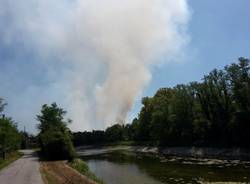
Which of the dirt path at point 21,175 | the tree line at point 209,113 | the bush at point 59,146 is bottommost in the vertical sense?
the dirt path at point 21,175

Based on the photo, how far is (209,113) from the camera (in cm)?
8462

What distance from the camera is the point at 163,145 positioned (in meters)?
99.0

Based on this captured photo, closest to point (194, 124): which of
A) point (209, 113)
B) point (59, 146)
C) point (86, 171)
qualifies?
point (209, 113)

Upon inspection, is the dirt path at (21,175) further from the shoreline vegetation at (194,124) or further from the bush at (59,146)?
the bush at (59,146)

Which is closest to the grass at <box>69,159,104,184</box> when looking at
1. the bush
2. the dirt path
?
the dirt path

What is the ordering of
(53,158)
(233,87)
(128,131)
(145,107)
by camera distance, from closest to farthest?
(53,158) → (233,87) → (145,107) → (128,131)

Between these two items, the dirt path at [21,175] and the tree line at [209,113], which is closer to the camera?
the dirt path at [21,175]

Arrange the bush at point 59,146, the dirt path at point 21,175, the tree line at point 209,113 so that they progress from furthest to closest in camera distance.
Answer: the tree line at point 209,113, the bush at point 59,146, the dirt path at point 21,175

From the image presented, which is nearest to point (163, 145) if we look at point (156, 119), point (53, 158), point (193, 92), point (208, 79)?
point (156, 119)

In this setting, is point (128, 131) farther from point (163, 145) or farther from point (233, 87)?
point (233, 87)

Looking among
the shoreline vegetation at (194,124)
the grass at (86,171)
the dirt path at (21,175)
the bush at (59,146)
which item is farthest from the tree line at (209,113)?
the dirt path at (21,175)

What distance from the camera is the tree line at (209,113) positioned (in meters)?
72.6

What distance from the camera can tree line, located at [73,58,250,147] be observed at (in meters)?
72.6

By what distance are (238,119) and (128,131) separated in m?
92.8
